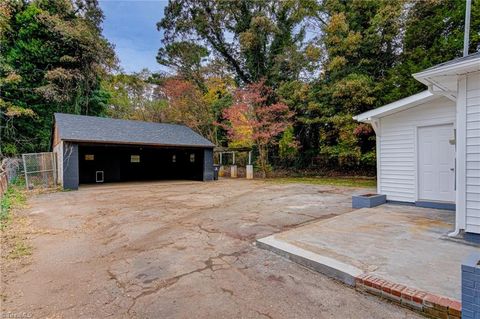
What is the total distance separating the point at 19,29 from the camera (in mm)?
15898

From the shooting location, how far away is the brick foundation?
6.88 ft

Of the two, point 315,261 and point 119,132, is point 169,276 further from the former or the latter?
point 119,132

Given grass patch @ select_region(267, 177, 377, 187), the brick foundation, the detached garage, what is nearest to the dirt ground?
the brick foundation

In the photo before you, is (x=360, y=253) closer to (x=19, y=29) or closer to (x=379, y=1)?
(x=379, y=1)

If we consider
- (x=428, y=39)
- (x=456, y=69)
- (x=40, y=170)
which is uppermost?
(x=428, y=39)

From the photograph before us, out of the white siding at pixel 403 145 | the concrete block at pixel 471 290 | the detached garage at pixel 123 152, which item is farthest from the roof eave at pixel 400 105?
the detached garage at pixel 123 152

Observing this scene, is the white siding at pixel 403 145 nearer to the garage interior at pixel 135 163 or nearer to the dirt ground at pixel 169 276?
the dirt ground at pixel 169 276

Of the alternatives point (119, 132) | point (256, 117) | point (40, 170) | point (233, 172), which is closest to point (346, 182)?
point (256, 117)

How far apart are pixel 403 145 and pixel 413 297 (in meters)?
5.20

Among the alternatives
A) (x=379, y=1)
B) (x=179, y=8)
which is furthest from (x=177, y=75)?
(x=379, y=1)

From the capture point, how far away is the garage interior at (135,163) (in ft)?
46.4

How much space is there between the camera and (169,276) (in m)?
2.96

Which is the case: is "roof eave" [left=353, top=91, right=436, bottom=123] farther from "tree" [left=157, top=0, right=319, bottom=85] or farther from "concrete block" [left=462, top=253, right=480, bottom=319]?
"tree" [left=157, top=0, right=319, bottom=85]

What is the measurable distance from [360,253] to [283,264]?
3.41 ft
